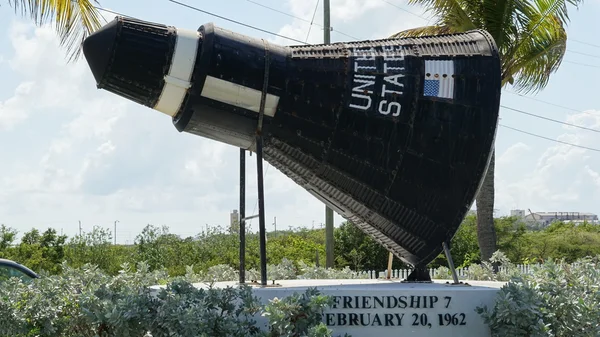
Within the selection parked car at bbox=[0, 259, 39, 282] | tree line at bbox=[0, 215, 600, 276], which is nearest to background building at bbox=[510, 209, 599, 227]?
tree line at bbox=[0, 215, 600, 276]

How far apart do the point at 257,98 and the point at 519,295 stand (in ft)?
9.07

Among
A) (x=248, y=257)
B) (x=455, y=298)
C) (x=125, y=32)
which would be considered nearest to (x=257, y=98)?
(x=125, y=32)

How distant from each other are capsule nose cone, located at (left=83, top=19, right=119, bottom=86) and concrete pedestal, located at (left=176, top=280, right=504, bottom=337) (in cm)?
229

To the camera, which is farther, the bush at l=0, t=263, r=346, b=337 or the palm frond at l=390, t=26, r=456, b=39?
the palm frond at l=390, t=26, r=456, b=39

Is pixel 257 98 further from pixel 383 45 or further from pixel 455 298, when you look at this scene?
pixel 455 298

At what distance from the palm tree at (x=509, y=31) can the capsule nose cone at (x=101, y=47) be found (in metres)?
10.5

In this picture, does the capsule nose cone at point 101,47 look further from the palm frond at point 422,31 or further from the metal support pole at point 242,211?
the palm frond at point 422,31

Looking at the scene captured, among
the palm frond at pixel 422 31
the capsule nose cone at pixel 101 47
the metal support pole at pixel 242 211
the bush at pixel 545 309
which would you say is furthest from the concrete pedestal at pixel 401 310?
the palm frond at pixel 422 31

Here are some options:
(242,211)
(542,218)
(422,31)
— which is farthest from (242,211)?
(542,218)

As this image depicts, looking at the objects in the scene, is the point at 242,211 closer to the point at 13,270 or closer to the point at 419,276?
the point at 419,276

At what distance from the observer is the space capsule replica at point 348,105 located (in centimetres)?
647

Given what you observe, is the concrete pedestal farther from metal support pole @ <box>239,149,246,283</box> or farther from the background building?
the background building

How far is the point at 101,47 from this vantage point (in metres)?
6.37

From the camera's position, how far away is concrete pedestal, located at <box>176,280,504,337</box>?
6.48 metres
